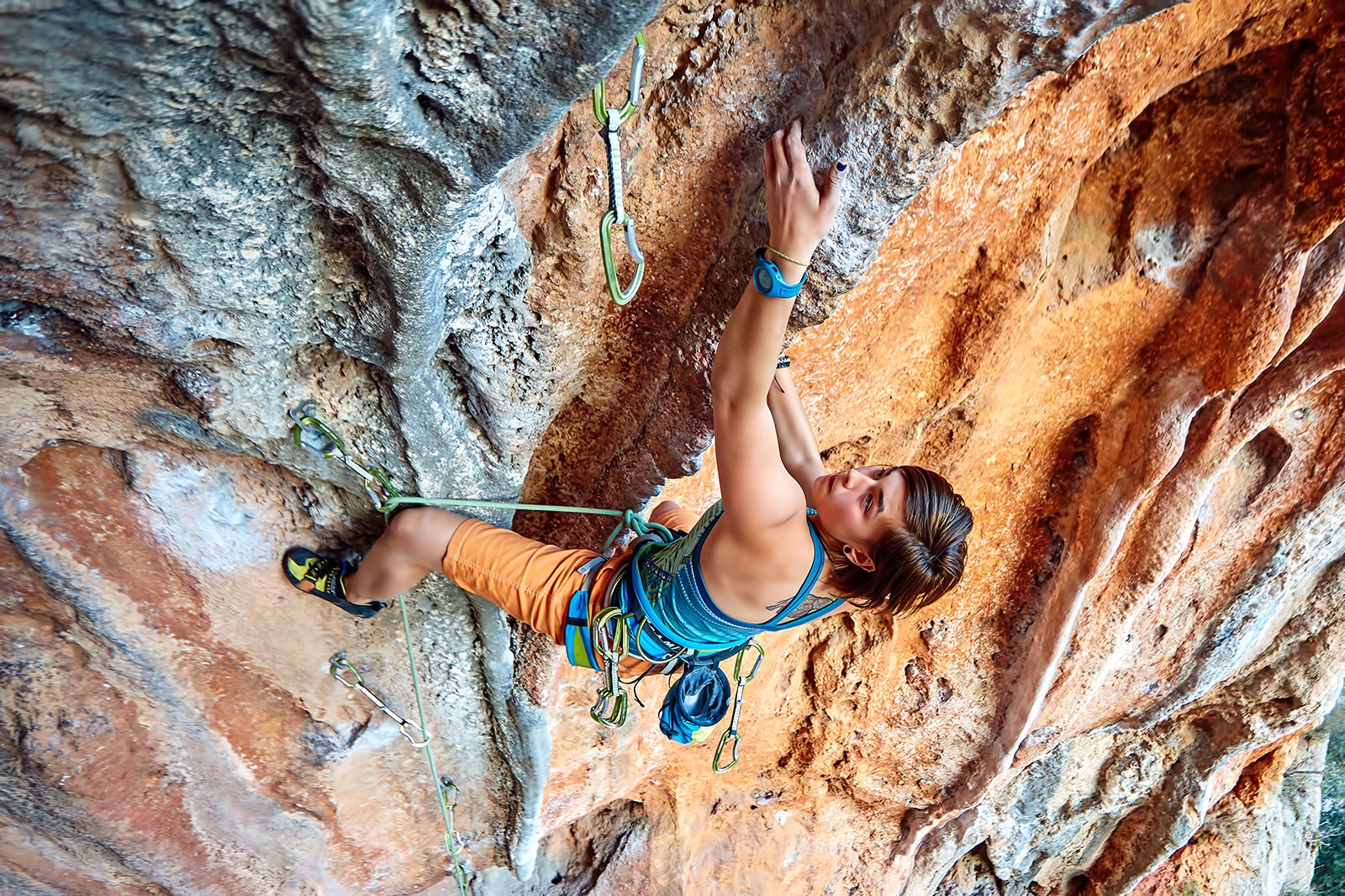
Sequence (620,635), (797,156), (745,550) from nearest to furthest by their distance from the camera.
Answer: (797,156), (745,550), (620,635)

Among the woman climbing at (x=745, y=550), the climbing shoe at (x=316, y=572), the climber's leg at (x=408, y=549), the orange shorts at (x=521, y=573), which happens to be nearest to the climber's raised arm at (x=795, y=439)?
the woman climbing at (x=745, y=550)

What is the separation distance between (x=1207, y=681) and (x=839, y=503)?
10.6 ft

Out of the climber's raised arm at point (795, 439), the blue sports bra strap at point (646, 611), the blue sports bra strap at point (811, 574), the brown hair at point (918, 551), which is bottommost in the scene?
the blue sports bra strap at point (646, 611)

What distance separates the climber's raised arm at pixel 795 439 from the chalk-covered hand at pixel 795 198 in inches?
19.6

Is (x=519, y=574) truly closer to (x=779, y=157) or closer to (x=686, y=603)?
(x=686, y=603)

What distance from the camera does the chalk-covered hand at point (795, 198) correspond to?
1.52m

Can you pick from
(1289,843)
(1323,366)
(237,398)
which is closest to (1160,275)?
(1323,366)

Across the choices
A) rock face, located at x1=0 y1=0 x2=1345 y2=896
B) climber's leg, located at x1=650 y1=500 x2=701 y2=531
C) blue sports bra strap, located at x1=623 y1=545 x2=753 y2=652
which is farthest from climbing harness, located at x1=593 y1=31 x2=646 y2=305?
climber's leg, located at x1=650 y1=500 x2=701 y2=531

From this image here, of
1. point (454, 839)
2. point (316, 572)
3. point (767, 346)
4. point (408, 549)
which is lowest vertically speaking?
point (454, 839)

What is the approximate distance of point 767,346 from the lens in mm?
1487

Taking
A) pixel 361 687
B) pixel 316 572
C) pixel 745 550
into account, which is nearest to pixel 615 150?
pixel 745 550

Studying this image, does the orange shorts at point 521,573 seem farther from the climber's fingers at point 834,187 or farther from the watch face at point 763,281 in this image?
the climber's fingers at point 834,187

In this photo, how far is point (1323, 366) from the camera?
111 inches

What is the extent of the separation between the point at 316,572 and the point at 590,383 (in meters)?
0.89
